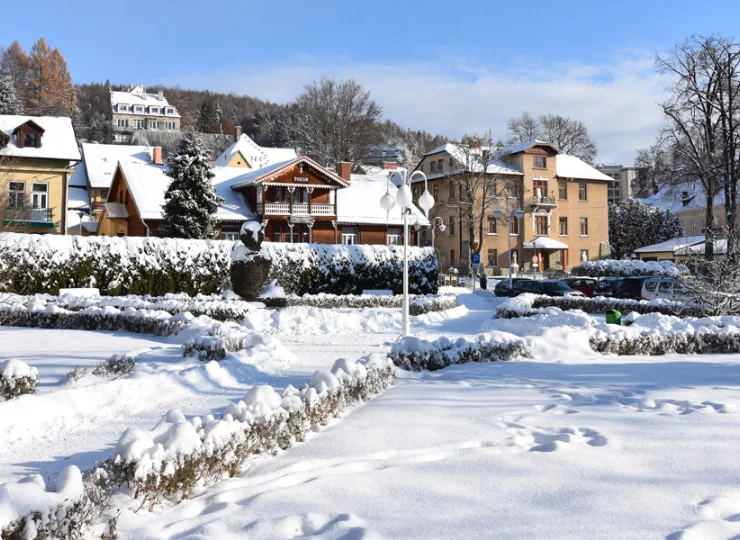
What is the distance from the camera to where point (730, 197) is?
32.2 metres

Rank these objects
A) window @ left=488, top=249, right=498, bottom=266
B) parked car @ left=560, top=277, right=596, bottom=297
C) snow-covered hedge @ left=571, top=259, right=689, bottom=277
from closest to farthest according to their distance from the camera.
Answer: parked car @ left=560, top=277, right=596, bottom=297, snow-covered hedge @ left=571, top=259, right=689, bottom=277, window @ left=488, top=249, right=498, bottom=266

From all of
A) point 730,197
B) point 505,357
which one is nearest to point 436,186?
point 730,197

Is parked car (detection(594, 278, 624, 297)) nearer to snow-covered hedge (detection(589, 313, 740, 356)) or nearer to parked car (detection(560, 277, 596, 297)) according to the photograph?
parked car (detection(560, 277, 596, 297))

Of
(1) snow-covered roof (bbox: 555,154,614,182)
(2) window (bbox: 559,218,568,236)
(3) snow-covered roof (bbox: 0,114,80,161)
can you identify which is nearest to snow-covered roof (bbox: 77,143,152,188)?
(3) snow-covered roof (bbox: 0,114,80,161)

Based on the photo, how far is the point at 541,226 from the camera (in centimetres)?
6406

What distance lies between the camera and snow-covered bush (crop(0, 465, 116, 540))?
3.43 m

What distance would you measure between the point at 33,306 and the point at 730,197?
3026 centimetres

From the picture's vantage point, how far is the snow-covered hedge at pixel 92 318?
15477 millimetres

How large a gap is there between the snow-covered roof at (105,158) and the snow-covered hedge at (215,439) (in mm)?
61595

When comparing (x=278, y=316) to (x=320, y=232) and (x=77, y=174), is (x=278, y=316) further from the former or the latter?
(x=77, y=174)

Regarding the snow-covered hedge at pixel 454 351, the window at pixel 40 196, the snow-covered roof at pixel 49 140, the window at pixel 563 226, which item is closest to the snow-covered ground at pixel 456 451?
the snow-covered hedge at pixel 454 351

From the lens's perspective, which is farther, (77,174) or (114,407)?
(77,174)

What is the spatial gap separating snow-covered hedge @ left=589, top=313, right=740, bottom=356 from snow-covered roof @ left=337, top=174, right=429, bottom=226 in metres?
34.4

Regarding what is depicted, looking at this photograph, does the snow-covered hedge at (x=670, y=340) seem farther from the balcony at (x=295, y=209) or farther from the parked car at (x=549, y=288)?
the balcony at (x=295, y=209)
